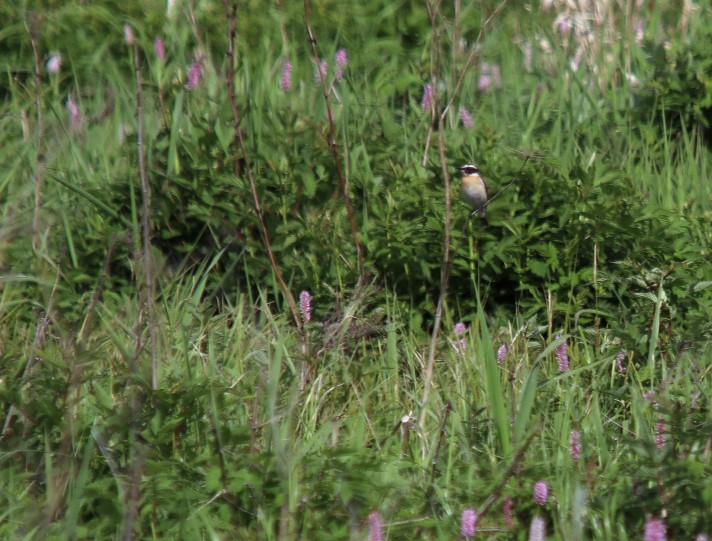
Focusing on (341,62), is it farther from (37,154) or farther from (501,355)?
(501,355)

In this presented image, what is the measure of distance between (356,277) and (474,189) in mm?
499

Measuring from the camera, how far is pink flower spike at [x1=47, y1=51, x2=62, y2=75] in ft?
17.6

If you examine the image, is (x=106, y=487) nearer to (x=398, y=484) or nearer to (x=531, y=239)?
(x=398, y=484)

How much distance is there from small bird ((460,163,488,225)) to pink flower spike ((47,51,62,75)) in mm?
2426

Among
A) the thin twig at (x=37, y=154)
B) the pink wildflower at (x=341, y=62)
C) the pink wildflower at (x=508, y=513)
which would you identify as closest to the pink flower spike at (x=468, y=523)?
the pink wildflower at (x=508, y=513)

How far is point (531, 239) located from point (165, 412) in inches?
63.3

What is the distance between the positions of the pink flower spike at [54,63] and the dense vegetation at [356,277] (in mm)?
15

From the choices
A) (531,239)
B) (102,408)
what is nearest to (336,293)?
(531,239)

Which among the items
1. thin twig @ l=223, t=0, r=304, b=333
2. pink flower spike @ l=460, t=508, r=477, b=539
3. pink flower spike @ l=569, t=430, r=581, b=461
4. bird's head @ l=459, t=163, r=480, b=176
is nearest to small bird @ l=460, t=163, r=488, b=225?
bird's head @ l=459, t=163, r=480, b=176

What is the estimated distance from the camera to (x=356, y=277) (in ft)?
12.5

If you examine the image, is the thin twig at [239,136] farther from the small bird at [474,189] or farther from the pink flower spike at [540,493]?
the pink flower spike at [540,493]

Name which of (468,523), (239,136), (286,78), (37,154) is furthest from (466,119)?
(468,523)

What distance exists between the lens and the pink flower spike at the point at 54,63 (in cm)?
538

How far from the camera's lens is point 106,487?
7.98 ft
